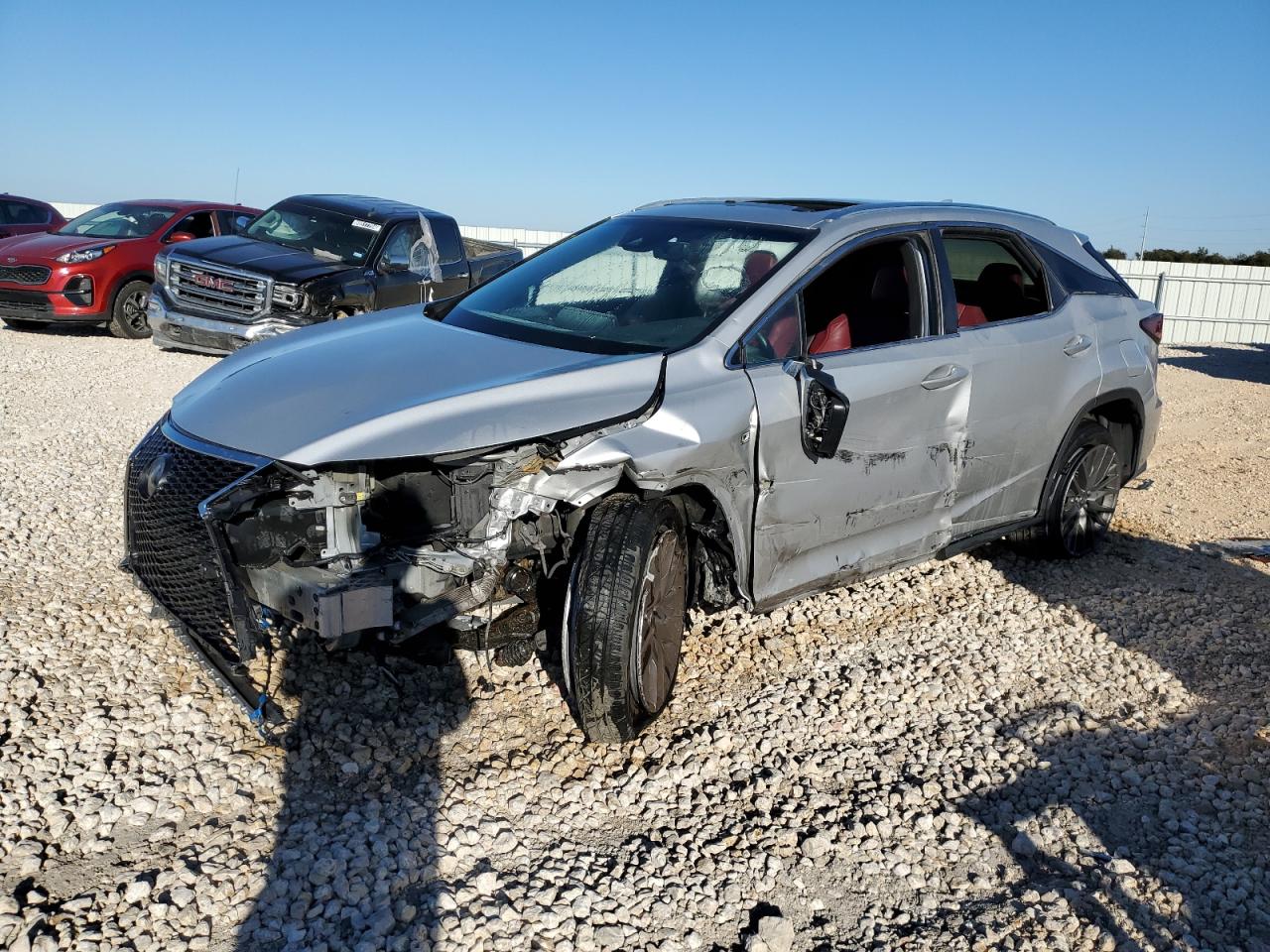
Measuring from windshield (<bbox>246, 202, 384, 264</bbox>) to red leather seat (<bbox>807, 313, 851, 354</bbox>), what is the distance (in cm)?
730

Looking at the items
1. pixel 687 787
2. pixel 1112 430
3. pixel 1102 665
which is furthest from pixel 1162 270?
pixel 687 787

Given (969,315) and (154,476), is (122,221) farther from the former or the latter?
(969,315)

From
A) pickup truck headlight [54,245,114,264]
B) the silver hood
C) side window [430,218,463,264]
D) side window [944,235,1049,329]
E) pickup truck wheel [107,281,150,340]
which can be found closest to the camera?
the silver hood

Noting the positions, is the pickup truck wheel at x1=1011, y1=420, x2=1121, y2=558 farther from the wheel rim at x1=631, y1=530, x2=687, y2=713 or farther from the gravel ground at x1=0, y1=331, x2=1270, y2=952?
the wheel rim at x1=631, y1=530, x2=687, y2=713

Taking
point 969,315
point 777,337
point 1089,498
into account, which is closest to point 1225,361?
point 1089,498

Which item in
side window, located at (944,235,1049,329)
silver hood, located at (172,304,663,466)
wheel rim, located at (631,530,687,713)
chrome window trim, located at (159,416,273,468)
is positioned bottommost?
wheel rim, located at (631,530,687,713)

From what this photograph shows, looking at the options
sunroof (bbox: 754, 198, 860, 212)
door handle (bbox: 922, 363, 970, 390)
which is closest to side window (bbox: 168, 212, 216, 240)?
sunroof (bbox: 754, 198, 860, 212)

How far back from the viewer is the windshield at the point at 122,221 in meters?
13.3

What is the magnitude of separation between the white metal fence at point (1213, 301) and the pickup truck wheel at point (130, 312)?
74.4ft

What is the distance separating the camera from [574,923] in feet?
9.14

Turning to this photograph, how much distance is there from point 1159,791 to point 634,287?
2755 mm

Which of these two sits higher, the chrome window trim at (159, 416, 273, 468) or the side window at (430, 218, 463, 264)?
the side window at (430, 218, 463, 264)

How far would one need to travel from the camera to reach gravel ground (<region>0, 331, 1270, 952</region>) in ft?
9.24

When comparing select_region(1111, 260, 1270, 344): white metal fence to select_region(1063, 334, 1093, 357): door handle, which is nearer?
select_region(1063, 334, 1093, 357): door handle
